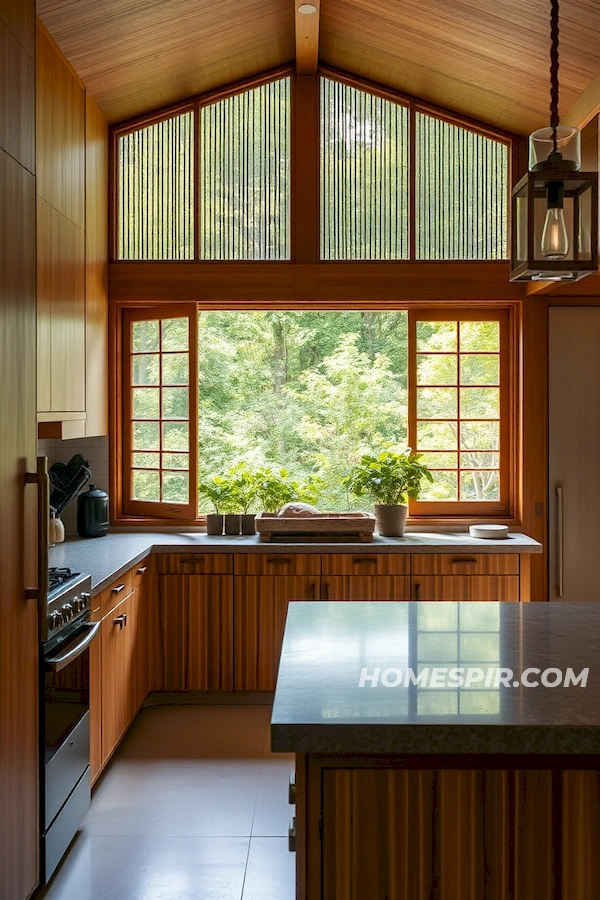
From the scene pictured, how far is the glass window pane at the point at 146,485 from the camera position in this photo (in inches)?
219

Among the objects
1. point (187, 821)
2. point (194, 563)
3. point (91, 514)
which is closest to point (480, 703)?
point (187, 821)

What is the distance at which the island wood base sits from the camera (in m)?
1.86

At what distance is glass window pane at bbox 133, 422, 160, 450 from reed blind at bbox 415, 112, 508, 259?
1961mm

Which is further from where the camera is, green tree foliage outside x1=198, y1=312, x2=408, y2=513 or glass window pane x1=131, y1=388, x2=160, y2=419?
green tree foliage outside x1=198, y1=312, x2=408, y2=513

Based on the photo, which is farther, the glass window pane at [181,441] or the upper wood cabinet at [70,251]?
the glass window pane at [181,441]

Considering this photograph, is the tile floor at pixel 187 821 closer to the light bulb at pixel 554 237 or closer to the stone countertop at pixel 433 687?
the stone countertop at pixel 433 687

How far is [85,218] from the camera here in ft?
15.7

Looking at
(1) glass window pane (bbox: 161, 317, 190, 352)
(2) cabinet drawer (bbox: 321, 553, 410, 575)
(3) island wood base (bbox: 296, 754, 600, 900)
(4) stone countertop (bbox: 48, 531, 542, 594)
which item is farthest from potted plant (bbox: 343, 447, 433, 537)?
(3) island wood base (bbox: 296, 754, 600, 900)

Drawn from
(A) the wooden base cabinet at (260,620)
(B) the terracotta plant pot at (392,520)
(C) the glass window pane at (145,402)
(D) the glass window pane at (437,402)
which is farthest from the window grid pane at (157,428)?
(D) the glass window pane at (437,402)

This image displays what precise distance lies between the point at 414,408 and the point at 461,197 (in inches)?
52.1

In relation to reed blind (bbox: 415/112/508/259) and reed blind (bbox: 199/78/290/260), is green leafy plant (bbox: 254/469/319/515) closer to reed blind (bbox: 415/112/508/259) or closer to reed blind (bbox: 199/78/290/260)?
reed blind (bbox: 199/78/290/260)

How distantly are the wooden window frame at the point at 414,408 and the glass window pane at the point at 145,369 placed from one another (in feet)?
0.21

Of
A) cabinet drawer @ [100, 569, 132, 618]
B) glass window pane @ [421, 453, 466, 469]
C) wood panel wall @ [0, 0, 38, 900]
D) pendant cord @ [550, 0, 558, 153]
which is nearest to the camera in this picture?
pendant cord @ [550, 0, 558, 153]

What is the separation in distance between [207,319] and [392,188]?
5.95 m
